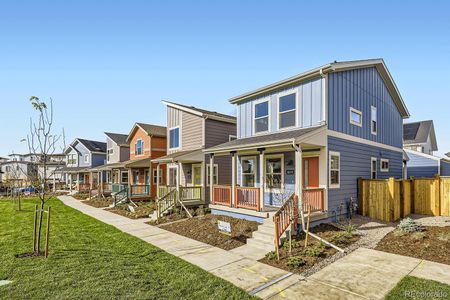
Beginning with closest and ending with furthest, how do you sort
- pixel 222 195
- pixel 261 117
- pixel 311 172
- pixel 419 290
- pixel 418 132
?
pixel 419 290 < pixel 311 172 < pixel 222 195 < pixel 261 117 < pixel 418 132

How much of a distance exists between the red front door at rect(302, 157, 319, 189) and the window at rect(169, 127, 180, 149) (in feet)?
34.6

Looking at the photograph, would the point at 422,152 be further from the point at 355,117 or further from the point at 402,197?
the point at 355,117

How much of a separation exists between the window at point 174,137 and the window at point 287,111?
30.2 feet

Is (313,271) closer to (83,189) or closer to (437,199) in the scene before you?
(437,199)

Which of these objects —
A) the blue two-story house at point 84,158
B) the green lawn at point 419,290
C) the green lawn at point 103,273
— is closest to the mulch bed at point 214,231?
the green lawn at point 103,273

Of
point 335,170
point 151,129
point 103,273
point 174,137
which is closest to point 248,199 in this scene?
point 335,170

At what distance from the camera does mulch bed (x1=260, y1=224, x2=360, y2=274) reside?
251 inches

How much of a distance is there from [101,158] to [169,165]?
20.6 metres

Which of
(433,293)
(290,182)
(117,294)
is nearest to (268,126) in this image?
(290,182)

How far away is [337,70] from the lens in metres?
10.4

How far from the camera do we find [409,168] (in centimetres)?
2242

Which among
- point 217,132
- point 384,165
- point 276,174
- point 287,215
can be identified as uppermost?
point 217,132

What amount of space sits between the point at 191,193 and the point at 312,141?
345 inches

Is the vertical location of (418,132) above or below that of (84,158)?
above
